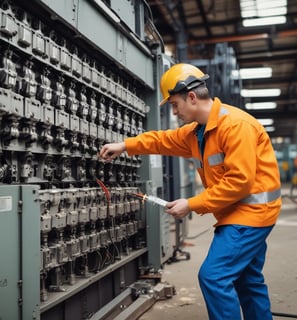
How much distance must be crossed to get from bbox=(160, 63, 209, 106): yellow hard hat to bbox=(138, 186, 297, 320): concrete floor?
1655 millimetres

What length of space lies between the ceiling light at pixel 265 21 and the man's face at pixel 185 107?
7.89m

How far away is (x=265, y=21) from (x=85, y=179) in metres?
7.84

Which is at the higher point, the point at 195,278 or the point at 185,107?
Answer: the point at 185,107

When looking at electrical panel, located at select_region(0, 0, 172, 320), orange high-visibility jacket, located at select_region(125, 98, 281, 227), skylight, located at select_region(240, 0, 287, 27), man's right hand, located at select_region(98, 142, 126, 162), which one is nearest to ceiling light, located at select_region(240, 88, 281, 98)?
skylight, located at select_region(240, 0, 287, 27)

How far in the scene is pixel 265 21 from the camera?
31.0ft

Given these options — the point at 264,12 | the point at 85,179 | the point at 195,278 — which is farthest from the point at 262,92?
the point at 85,179

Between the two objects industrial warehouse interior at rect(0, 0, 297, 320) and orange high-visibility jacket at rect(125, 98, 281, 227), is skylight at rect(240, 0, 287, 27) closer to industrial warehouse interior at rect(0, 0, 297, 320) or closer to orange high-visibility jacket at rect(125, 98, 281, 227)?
industrial warehouse interior at rect(0, 0, 297, 320)

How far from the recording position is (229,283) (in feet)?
6.59

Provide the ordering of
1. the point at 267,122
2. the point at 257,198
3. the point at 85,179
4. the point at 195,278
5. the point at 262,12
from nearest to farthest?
1. the point at 257,198
2. the point at 85,179
3. the point at 195,278
4. the point at 262,12
5. the point at 267,122

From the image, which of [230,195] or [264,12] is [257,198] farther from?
[264,12]

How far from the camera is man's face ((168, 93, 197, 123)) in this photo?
2.23 meters

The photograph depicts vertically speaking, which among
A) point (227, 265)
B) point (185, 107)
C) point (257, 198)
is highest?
point (185, 107)

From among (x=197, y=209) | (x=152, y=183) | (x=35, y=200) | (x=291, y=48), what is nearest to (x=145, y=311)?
(x=152, y=183)

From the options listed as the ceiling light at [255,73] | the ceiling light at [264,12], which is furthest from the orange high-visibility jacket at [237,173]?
the ceiling light at [255,73]
